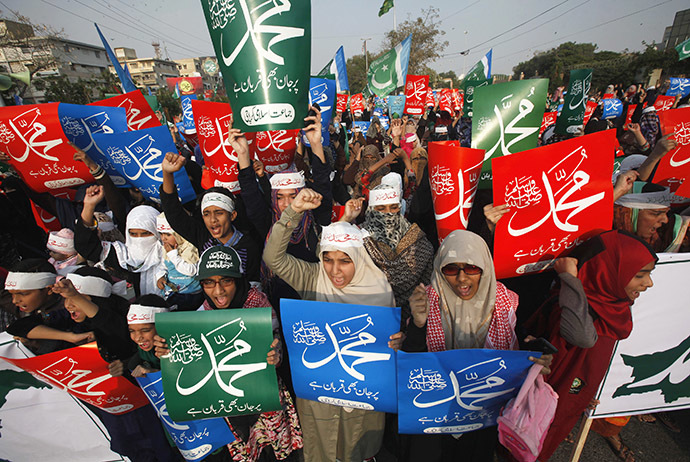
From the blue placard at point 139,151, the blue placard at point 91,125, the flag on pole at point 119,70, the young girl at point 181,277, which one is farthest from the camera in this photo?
the flag on pole at point 119,70

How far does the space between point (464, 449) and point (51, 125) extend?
466 cm

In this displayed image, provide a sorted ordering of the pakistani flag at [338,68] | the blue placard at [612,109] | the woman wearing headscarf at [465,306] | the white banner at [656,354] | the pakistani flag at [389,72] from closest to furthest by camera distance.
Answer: the woman wearing headscarf at [465,306] → the white banner at [656,354] → the pakistani flag at [338,68] → the blue placard at [612,109] → the pakistani flag at [389,72]

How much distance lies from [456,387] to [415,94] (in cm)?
762

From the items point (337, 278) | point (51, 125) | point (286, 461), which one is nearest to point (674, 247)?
point (337, 278)

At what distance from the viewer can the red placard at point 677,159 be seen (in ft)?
8.96

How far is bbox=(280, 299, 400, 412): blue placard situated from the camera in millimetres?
1843

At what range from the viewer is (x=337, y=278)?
83.1 inches

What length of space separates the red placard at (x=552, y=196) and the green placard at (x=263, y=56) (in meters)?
1.44

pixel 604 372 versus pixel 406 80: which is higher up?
pixel 406 80

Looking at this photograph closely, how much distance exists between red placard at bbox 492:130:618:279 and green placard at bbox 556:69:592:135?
2.95 meters

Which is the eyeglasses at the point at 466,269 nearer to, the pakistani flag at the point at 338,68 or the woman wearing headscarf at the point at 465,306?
the woman wearing headscarf at the point at 465,306

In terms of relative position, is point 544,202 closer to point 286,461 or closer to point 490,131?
point 490,131

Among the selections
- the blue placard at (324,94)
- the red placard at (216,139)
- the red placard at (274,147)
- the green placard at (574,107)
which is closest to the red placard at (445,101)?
the green placard at (574,107)

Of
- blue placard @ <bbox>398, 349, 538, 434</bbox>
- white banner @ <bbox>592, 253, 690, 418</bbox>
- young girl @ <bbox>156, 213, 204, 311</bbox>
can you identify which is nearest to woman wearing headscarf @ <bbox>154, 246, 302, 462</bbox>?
young girl @ <bbox>156, 213, 204, 311</bbox>
